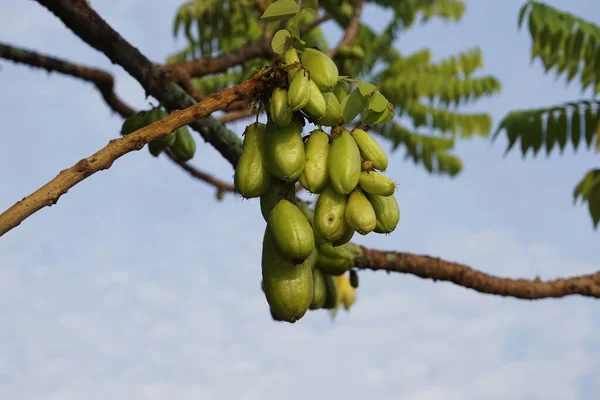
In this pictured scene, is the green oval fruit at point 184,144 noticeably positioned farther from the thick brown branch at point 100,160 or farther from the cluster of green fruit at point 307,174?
the thick brown branch at point 100,160

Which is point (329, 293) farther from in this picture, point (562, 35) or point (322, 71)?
point (562, 35)

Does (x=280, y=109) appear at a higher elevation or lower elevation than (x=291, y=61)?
lower

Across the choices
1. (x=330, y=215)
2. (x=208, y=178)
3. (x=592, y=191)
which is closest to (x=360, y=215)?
(x=330, y=215)

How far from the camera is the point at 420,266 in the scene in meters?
3.63

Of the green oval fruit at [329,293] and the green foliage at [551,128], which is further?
the green foliage at [551,128]

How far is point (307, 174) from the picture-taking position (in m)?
1.97

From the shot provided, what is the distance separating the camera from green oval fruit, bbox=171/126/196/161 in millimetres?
2947

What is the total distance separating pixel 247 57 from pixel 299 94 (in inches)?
137

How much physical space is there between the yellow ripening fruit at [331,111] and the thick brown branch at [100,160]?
0.23 metres

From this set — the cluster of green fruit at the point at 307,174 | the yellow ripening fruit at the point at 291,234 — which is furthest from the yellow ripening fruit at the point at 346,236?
the yellow ripening fruit at the point at 291,234

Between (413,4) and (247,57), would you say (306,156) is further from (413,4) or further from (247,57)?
(413,4)

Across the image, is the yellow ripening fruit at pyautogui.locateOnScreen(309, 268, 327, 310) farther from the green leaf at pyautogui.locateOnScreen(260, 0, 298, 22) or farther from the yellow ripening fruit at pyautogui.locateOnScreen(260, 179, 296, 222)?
the green leaf at pyautogui.locateOnScreen(260, 0, 298, 22)

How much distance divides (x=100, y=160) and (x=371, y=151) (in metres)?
0.69

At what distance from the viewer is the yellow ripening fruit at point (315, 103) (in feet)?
6.24
